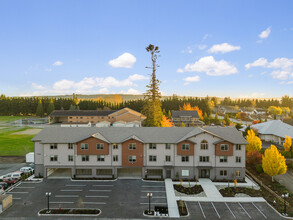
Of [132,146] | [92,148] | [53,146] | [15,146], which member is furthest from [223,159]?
[15,146]

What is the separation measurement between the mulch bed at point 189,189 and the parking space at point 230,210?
10.6 feet

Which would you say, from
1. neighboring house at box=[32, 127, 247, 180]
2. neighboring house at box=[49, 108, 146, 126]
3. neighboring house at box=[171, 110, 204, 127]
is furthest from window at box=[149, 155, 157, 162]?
neighboring house at box=[171, 110, 204, 127]

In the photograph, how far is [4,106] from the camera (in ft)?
510

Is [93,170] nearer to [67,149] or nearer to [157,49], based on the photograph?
[67,149]

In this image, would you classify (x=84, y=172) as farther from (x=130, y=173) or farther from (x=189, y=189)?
(x=189, y=189)

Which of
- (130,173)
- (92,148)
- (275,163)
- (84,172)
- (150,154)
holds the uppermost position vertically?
(92,148)

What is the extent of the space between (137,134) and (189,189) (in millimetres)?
14166

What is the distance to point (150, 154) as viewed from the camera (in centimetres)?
3775

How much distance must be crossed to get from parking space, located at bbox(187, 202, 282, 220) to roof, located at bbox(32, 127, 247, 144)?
11931 mm

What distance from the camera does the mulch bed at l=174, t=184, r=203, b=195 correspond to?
3167cm

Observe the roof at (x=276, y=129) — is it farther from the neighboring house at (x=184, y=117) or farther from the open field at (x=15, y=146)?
the open field at (x=15, y=146)

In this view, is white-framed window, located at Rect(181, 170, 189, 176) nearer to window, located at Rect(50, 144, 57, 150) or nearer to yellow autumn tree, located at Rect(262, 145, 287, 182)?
yellow autumn tree, located at Rect(262, 145, 287, 182)

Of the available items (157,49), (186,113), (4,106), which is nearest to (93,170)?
(157,49)

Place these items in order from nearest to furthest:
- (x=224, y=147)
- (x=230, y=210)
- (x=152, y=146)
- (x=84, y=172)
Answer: (x=230, y=210)
(x=224, y=147)
(x=152, y=146)
(x=84, y=172)
